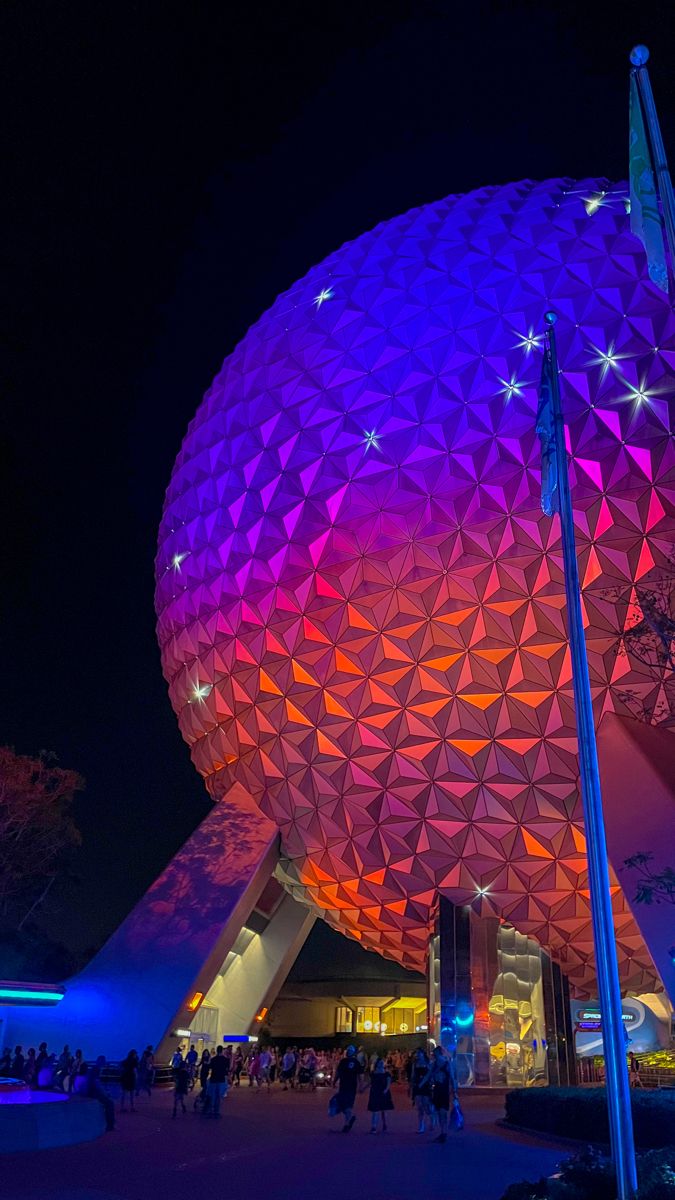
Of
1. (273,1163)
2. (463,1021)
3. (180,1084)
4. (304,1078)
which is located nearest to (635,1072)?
(463,1021)

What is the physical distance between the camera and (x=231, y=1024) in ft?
92.1

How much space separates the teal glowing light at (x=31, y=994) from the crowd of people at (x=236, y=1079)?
3.95ft

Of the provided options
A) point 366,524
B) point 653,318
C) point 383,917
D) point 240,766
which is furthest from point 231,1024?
point 653,318

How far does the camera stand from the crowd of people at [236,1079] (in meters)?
14.7

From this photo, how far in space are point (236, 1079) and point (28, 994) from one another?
8052 mm

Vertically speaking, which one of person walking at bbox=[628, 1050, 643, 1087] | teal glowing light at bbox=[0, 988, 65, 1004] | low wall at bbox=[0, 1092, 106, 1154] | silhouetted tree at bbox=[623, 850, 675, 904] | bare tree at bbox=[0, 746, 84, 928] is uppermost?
bare tree at bbox=[0, 746, 84, 928]

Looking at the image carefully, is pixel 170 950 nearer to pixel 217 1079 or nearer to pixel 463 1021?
pixel 217 1079

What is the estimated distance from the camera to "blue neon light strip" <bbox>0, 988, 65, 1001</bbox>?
2194cm

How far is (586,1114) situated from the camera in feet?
42.9

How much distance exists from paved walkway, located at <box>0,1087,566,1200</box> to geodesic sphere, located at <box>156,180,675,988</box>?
7.63m

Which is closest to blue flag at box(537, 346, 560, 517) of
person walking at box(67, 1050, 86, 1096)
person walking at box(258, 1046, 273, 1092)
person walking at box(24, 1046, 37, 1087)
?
person walking at box(24, 1046, 37, 1087)

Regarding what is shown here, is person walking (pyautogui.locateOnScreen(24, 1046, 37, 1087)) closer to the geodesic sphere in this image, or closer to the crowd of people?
the crowd of people

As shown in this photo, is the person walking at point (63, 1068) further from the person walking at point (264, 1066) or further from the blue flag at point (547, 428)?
the blue flag at point (547, 428)

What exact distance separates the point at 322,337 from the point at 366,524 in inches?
248
